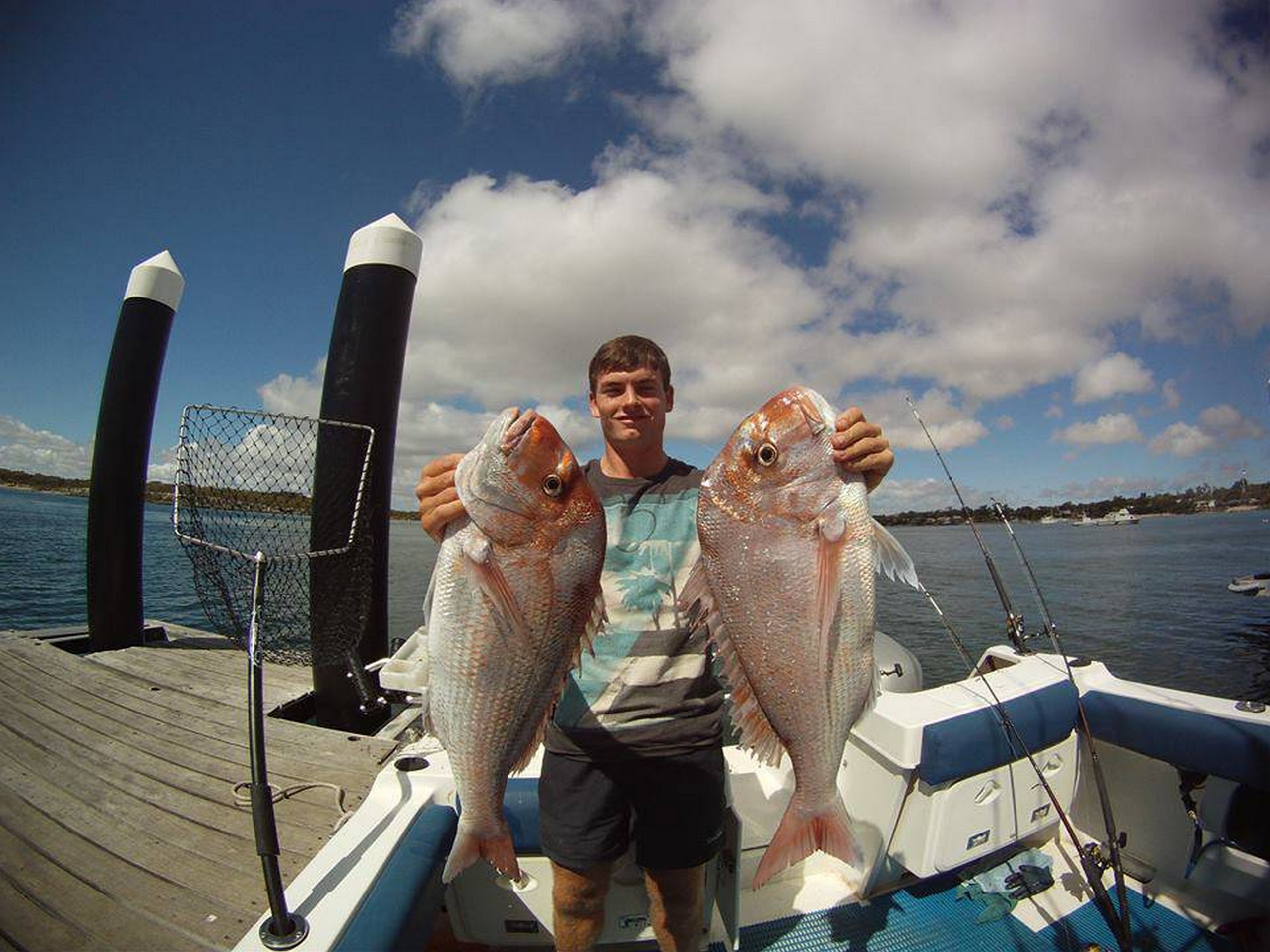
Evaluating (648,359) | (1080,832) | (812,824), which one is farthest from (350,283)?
(1080,832)

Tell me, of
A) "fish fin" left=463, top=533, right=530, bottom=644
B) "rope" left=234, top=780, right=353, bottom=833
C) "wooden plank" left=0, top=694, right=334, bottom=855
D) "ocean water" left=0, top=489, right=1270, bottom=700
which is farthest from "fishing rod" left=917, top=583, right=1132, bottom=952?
"ocean water" left=0, top=489, right=1270, bottom=700

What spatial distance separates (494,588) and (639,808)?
1.31 m

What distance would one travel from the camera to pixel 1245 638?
67.3 ft

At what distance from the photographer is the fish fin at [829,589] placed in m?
1.92

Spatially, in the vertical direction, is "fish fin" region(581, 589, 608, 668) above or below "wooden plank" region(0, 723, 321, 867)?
above

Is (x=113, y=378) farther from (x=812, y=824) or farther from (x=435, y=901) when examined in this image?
(x=812, y=824)

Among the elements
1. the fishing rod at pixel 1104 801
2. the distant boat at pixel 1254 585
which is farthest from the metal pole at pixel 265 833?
the distant boat at pixel 1254 585

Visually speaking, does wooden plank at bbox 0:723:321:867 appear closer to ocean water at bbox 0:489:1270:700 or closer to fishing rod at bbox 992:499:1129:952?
ocean water at bbox 0:489:1270:700

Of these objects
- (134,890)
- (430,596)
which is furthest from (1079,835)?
(134,890)

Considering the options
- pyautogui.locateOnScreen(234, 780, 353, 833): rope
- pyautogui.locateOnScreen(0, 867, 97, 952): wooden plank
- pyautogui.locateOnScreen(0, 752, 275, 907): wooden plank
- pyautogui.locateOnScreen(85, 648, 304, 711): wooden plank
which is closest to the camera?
pyautogui.locateOnScreen(0, 867, 97, 952): wooden plank

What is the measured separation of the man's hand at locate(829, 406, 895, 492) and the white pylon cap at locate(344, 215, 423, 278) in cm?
474

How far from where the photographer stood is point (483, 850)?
1886mm

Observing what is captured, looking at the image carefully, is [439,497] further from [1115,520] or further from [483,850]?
[1115,520]

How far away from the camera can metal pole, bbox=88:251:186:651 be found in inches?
296
